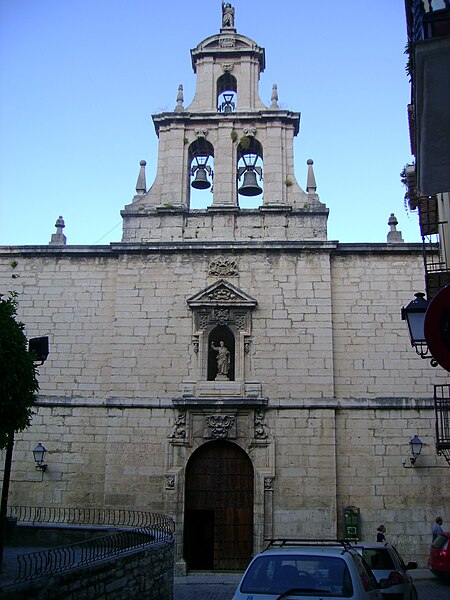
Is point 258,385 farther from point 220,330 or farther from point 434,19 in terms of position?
point 434,19

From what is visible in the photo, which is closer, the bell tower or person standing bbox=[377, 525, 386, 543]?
person standing bbox=[377, 525, 386, 543]

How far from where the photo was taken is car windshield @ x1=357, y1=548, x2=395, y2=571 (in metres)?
9.33

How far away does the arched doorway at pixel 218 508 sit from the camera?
15930 mm

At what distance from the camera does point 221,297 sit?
17.4 meters

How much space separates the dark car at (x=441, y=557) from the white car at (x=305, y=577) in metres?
7.84

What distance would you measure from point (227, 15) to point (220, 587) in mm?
16336

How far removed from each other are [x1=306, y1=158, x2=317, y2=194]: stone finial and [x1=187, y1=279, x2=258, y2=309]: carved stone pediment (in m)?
3.54

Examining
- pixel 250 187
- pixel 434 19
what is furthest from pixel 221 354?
pixel 434 19

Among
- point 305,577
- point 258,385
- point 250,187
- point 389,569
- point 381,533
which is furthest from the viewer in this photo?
point 250,187

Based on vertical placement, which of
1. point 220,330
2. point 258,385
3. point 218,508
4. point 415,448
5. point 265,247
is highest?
point 265,247

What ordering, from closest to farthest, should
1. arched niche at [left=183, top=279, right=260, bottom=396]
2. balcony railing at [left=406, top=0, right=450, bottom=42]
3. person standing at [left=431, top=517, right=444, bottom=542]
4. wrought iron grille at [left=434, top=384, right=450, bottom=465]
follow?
balcony railing at [left=406, top=0, right=450, bottom=42]
wrought iron grille at [left=434, top=384, right=450, bottom=465]
person standing at [left=431, top=517, right=444, bottom=542]
arched niche at [left=183, top=279, right=260, bottom=396]

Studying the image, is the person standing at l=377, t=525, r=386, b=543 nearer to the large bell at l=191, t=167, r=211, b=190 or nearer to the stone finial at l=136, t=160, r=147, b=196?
the large bell at l=191, t=167, r=211, b=190

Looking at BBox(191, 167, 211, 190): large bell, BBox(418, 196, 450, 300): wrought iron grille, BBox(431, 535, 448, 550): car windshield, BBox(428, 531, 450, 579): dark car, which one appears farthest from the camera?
BBox(191, 167, 211, 190): large bell

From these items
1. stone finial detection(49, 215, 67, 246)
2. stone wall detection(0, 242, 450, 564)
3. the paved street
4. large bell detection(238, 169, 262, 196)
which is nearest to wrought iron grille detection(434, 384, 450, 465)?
stone wall detection(0, 242, 450, 564)
